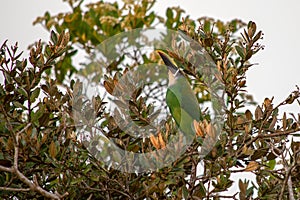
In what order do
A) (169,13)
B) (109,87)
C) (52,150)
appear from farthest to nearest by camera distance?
(169,13) → (109,87) → (52,150)

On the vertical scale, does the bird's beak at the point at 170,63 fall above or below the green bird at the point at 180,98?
above

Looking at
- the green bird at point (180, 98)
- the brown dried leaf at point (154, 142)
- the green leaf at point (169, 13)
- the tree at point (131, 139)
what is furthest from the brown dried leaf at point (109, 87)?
the green leaf at point (169, 13)

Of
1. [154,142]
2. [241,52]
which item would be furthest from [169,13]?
[154,142]

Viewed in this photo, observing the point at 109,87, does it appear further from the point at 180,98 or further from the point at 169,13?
the point at 169,13

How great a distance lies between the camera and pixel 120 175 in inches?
67.0

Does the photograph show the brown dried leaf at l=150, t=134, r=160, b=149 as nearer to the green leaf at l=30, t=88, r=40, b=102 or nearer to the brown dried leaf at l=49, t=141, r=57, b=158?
the brown dried leaf at l=49, t=141, r=57, b=158

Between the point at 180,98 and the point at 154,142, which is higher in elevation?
the point at 180,98

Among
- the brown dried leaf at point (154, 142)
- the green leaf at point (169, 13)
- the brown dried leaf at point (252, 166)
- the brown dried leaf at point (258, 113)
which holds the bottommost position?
the brown dried leaf at point (252, 166)

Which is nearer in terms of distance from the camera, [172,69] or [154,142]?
[154,142]

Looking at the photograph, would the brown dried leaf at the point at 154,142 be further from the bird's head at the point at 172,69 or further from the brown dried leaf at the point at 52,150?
the bird's head at the point at 172,69

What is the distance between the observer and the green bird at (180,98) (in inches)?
80.0

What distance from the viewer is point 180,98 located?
2.12m

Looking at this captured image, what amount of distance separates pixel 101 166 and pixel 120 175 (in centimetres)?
6

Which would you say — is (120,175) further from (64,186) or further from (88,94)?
(88,94)
